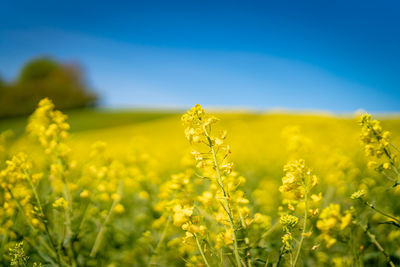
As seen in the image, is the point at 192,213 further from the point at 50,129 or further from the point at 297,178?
the point at 50,129

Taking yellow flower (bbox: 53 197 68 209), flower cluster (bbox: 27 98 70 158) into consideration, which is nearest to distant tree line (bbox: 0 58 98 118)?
flower cluster (bbox: 27 98 70 158)

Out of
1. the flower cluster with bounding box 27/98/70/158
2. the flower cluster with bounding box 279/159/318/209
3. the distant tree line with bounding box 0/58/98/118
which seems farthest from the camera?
the distant tree line with bounding box 0/58/98/118

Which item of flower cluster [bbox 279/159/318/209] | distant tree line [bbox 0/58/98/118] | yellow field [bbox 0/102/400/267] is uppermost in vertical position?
distant tree line [bbox 0/58/98/118]

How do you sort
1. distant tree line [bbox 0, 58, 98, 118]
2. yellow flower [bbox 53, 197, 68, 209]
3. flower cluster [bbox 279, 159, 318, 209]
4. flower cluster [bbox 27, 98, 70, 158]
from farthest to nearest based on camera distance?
distant tree line [bbox 0, 58, 98, 118] < flower cluster [bbox 27, 98, 70, 158] < yellow flower [bbox 53, 197, 68, 209] < flower cluster [bbox 279, 159, 318, 209]

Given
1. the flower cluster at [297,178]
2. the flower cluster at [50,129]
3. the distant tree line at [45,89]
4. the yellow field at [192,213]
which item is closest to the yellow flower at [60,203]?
the yellow field at [192,213]

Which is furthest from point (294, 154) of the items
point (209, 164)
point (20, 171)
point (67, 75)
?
point (67, 75)

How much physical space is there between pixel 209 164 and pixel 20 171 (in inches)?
67.2

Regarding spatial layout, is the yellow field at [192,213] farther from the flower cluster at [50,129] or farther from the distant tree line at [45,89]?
the distant tree line at [45,89]

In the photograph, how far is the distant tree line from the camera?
132ft

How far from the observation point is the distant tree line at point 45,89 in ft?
132

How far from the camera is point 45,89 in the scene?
45344 mm

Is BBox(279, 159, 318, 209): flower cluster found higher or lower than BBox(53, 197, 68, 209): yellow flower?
higher

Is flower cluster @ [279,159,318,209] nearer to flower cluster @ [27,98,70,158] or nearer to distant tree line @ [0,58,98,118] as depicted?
flower cluster @ [27,98,70,158]

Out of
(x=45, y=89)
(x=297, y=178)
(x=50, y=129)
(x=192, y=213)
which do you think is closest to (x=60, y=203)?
(x=50, y=129)
